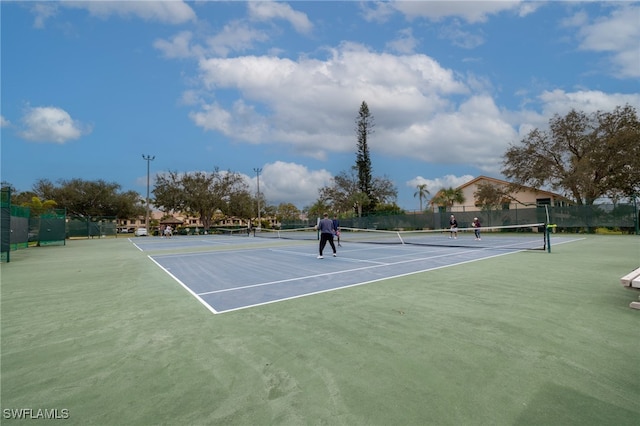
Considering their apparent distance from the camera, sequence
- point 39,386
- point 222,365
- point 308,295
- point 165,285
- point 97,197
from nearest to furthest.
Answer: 1. point 39,386
2. point 222,365
3. point 308,295
4. point 165,285
5. point 97,197

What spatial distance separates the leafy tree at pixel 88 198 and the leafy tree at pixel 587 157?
62751mm

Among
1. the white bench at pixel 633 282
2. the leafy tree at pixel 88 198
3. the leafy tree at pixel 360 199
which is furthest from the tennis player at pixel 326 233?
the leafy tree at pixel 88 198

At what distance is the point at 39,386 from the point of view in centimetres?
277

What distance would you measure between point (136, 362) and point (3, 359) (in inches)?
57.3

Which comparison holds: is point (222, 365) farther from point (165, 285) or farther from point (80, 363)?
point (165, 285)

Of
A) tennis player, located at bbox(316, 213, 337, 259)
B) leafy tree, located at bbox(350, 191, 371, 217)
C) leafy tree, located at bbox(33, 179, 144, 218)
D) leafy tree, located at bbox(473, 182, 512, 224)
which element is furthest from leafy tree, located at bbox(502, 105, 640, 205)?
leafy tree, located at bbox(33, 179, 144, 218)

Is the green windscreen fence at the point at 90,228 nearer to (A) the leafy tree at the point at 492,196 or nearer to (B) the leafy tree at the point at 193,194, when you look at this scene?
(B) the leafy tree at the point at 193,194

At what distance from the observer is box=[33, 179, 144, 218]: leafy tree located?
174ft

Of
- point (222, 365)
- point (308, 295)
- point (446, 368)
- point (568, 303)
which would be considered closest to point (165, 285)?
point (308, 295)

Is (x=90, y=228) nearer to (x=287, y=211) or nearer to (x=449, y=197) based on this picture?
(x=449, y=197)

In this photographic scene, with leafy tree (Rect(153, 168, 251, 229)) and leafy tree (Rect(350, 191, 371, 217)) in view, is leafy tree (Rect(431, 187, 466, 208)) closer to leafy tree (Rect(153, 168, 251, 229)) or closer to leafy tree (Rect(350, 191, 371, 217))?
leafy tree (Rect(350, 191, 371, 217))

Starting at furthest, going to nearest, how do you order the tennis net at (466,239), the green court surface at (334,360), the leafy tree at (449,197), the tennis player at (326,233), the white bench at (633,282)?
the leafy tree at (449,197), the tennis net at (466,239), the tennis player at (326,233), the white bench at (633,282), the green court surface at (334,360)

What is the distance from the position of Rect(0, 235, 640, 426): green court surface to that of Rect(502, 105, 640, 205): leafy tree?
32.6 metres

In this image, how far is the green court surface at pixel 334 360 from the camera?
2.36 m
